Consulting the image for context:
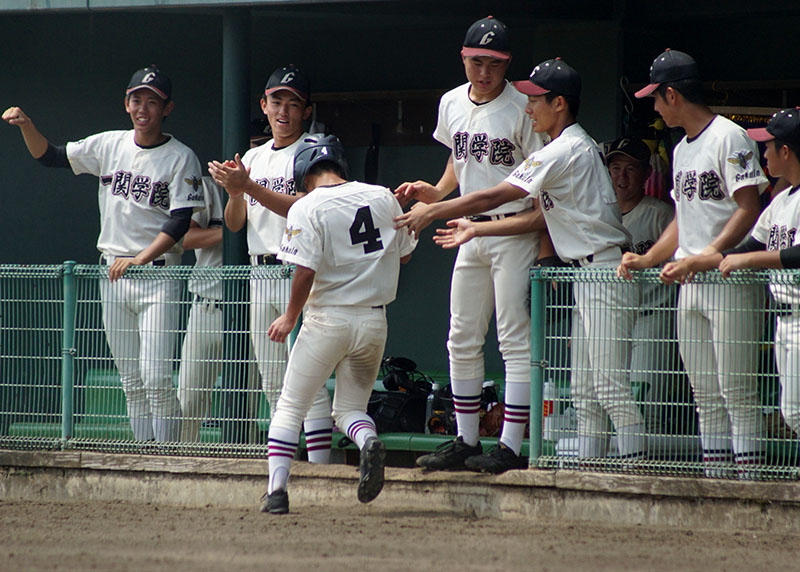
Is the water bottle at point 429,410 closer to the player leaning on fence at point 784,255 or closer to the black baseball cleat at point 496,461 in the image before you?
the black baseball cleat at point 496,461

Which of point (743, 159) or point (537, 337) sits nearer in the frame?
point (743, 159)

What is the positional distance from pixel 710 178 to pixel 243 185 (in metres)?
2.11

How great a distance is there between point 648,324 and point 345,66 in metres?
3.78

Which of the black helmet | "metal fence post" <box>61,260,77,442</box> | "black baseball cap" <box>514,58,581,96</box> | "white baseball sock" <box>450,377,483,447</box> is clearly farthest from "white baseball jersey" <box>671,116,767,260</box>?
"metal fence post" <box>61,260,77,442</box>

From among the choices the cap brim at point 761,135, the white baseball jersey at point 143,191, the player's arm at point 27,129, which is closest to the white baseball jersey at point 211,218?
the white baseball jersey at point 143,191

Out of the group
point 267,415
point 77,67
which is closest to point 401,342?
point 267,415

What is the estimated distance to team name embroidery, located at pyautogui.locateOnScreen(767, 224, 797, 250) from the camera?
5.02 meters

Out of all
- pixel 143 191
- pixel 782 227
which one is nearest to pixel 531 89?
pixel 782 227

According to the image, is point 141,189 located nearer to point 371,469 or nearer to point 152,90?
point 152,90

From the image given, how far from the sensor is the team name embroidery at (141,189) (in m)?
6.41

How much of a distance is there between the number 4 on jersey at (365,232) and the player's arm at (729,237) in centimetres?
130

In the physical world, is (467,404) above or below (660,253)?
below

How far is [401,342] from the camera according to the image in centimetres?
852

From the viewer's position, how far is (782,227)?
506 cm
